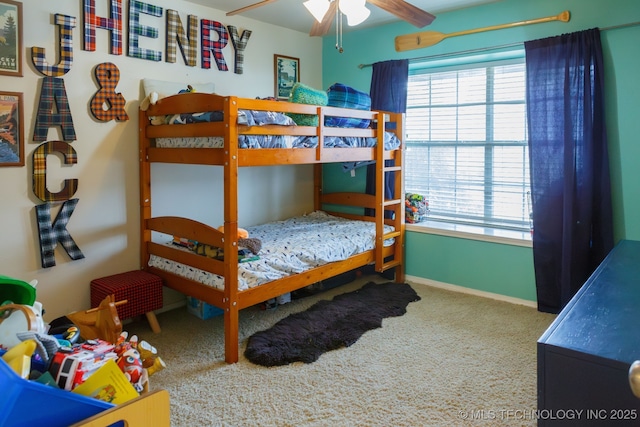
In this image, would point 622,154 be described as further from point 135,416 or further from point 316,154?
point 135,416

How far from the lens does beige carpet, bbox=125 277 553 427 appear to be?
85.0 inches

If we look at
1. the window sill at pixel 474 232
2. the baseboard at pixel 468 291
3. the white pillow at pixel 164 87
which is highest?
the white pillow at pixel 164 87

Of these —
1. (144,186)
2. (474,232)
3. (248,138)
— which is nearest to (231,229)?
(248,138)

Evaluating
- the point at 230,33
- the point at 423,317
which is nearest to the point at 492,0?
the point at 230,33

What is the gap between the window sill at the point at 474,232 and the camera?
3564 mm

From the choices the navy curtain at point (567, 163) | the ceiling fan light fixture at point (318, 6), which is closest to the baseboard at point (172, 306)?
the ceiling fan light fixture at point (318, 6)

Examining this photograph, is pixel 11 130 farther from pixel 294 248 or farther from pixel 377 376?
pixel 377 376

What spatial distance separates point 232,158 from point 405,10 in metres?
1.19

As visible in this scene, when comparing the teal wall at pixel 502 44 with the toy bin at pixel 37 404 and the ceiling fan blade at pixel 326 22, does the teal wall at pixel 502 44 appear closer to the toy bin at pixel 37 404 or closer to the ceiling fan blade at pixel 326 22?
the ceiling fan blade at pixel 326 22

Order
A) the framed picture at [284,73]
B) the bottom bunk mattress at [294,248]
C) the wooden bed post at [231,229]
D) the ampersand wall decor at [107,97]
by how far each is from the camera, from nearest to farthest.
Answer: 1. the wooden bed post at [231,229]
2. the bottom bunk mattress at [294,248]
3. the ampersand wall decor at [107,97]
4. the framed picture at [284,73]

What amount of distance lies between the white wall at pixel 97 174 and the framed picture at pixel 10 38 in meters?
0.04

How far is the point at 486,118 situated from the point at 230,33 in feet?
7.06

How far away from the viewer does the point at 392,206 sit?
4043mm

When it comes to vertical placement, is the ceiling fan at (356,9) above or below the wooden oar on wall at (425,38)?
below
